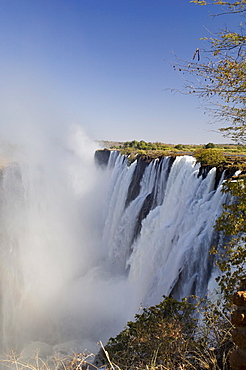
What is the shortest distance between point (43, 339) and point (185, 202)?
11.0 m

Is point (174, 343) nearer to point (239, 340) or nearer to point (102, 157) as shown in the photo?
point (239, 340)

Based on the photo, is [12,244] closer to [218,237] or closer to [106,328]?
[106,328]

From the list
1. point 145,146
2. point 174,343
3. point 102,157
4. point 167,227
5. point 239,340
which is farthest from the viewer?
point 145,146

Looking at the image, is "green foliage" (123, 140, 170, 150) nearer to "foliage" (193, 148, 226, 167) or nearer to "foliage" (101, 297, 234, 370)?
"foliage" (193, 148, 226, 167)

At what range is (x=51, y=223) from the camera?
30.7m

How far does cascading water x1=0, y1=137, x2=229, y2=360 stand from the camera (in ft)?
36.7

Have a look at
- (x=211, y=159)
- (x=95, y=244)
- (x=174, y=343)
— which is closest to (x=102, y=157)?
(x=95, y=244)

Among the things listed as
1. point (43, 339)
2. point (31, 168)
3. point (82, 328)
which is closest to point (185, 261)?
point (82, 328)

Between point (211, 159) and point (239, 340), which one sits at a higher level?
point (211, 159)

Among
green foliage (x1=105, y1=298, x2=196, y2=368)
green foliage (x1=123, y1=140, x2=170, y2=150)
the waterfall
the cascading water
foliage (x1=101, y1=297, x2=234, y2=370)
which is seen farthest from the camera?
green foliage (x1=123, y1=140, x2=170, y2=150)

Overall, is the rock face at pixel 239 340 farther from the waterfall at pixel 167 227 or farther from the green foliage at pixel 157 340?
the waterfall at pixel 167 227

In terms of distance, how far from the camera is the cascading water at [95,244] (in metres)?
11.2

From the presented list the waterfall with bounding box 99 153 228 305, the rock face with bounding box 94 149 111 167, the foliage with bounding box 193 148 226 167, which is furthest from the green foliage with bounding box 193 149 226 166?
the rock face with bounding box 94 149 111 167

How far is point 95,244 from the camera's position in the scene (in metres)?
27.1
